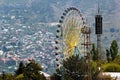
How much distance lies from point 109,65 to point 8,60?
95557 mm

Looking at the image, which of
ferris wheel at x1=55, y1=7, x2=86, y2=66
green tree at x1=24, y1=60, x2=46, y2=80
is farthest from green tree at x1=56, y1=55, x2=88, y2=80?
green tree at x1=24, y1=60, x2=46, y2=80

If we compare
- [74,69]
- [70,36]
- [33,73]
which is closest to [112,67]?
[70,36]

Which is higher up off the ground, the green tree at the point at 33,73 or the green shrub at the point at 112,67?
the green tree at the point at 33,73

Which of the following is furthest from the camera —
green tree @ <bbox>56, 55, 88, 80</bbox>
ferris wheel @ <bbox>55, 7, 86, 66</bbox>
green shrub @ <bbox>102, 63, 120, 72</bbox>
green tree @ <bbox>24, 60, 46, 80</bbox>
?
green shrub @ <bbox>102, 63, 120, 72</bbox>

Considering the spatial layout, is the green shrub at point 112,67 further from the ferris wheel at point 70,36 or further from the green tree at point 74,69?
the green tree at point 74,69

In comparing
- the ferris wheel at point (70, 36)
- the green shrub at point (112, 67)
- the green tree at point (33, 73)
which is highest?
the ferris wheel at point (70, 36)

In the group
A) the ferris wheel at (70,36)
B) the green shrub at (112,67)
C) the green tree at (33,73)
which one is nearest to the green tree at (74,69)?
the ferris wheel at (70,36)

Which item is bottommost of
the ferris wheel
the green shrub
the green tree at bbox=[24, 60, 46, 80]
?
the green shrub

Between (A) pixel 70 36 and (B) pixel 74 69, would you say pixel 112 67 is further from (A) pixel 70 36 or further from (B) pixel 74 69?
(B) pixel 74 69

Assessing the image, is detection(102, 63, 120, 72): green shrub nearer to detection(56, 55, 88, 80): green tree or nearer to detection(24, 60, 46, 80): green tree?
detection(56, 55, 88, 80): green tree

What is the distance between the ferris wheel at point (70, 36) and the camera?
46.8m

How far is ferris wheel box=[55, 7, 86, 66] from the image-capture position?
4675 cm

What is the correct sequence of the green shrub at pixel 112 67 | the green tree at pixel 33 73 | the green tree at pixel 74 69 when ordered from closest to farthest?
1. the green tree at pixel 74 69
2. the green tree at pixel 33 73
3. the green shrub at pixel 112 67

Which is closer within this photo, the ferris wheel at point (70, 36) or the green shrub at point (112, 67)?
the ferris wheel at point (70, 36)
